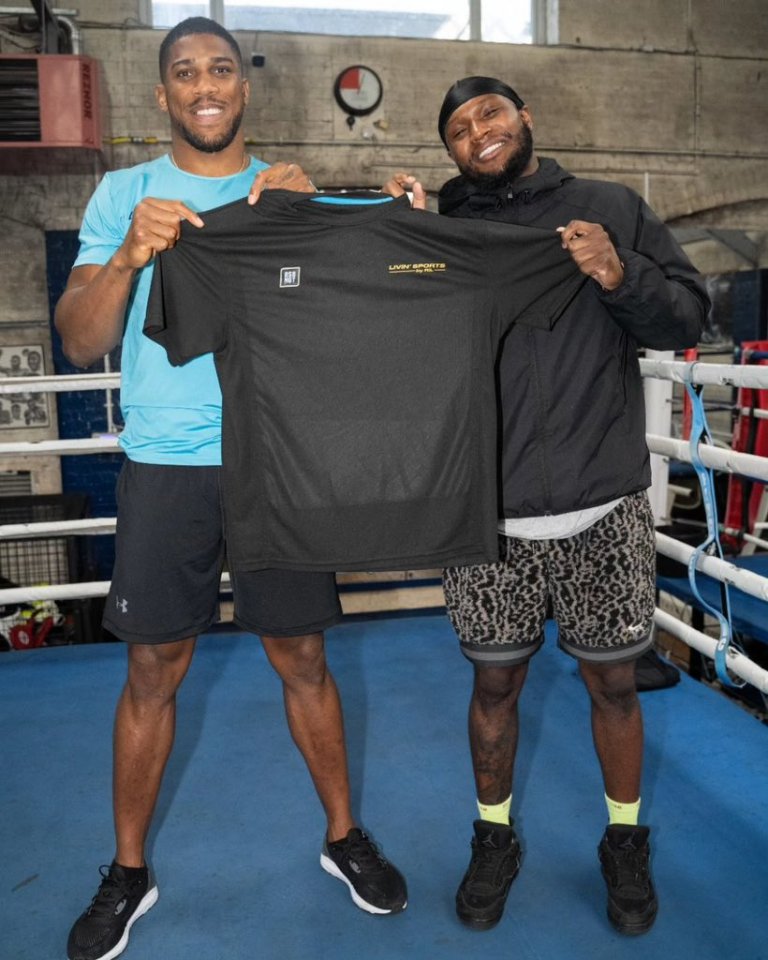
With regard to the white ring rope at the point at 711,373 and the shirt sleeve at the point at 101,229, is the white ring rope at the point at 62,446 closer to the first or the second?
the shirt sleeve at the point at 101,229

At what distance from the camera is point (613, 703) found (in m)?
1.69

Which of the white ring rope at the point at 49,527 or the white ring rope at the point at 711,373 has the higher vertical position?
the white ring rope at the point at 711,373

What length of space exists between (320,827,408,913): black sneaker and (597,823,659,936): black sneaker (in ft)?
1.29

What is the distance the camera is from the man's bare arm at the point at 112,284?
1.42 meters

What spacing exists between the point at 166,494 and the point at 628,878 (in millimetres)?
1112

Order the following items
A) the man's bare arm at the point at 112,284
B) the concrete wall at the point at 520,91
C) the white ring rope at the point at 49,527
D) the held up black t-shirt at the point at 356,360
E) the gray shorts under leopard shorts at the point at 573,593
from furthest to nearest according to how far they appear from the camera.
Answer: the concrete wall at the point at 520,91
the white ring rope at the point at 49,527
the gray shorts under leopard shorts at the point at 573,593
the held up black t-shirt at the point at 356,360
the man's bare arm at the point at 112,284

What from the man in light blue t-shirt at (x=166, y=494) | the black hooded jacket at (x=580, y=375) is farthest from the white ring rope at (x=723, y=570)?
the man in light blue t-shirt at (x=166, y=494)

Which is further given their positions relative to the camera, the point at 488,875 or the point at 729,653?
the point at 729,653

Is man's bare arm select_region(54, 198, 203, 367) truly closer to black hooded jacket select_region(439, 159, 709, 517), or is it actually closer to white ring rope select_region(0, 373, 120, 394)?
black hooded jacket select_region(439, 159, 709, 517)

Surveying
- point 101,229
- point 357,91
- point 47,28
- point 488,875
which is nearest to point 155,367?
point 101,229

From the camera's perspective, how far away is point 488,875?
166cm

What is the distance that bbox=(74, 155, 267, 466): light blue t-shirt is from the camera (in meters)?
1.57

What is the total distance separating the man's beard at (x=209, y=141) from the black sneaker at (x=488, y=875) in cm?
138

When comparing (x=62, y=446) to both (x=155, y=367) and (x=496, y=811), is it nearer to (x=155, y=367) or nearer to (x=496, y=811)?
(x=155, y=367)
